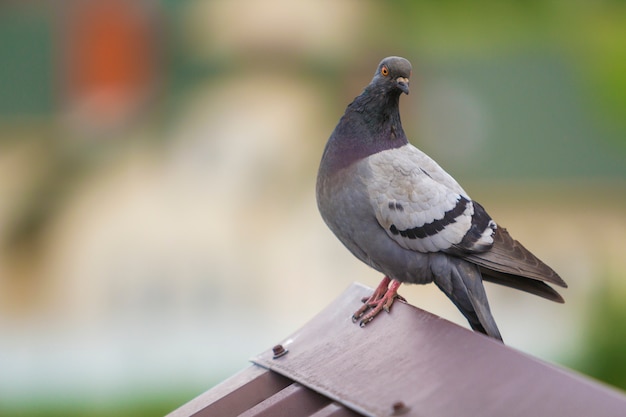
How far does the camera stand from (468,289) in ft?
11.6

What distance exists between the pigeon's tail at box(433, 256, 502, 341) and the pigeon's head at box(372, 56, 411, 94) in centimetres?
70

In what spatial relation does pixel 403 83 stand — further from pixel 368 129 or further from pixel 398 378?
pixel 398 378

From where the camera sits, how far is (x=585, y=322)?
7.65 m

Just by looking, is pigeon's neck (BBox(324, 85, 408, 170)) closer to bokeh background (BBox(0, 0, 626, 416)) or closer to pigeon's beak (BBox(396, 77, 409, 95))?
pigeon's beak (BBox(396, 77, 409, 95))

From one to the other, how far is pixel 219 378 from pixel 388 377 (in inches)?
219

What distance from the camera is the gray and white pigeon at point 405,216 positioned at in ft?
11.5

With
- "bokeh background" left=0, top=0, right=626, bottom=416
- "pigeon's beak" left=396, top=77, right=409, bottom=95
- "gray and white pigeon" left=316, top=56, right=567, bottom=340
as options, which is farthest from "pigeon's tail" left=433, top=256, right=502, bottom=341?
"bokeh background" left=0, top=0, right=626, bottom=416

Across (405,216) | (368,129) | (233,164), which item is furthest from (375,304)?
(233,164)

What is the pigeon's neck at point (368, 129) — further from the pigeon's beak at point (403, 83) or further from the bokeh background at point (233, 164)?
the bokeh background at point (233, 164)

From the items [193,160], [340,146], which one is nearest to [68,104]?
[193,160]

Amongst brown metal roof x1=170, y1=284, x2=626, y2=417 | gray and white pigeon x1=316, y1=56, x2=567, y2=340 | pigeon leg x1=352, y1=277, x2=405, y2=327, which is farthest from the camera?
gray and white pigeon x1=316, y1=56, x2=567, y2=340

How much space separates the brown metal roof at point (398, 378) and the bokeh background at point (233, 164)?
4.88 meters

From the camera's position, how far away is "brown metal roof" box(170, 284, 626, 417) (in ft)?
8.08

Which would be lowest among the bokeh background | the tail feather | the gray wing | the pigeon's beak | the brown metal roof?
the brown metal roof
